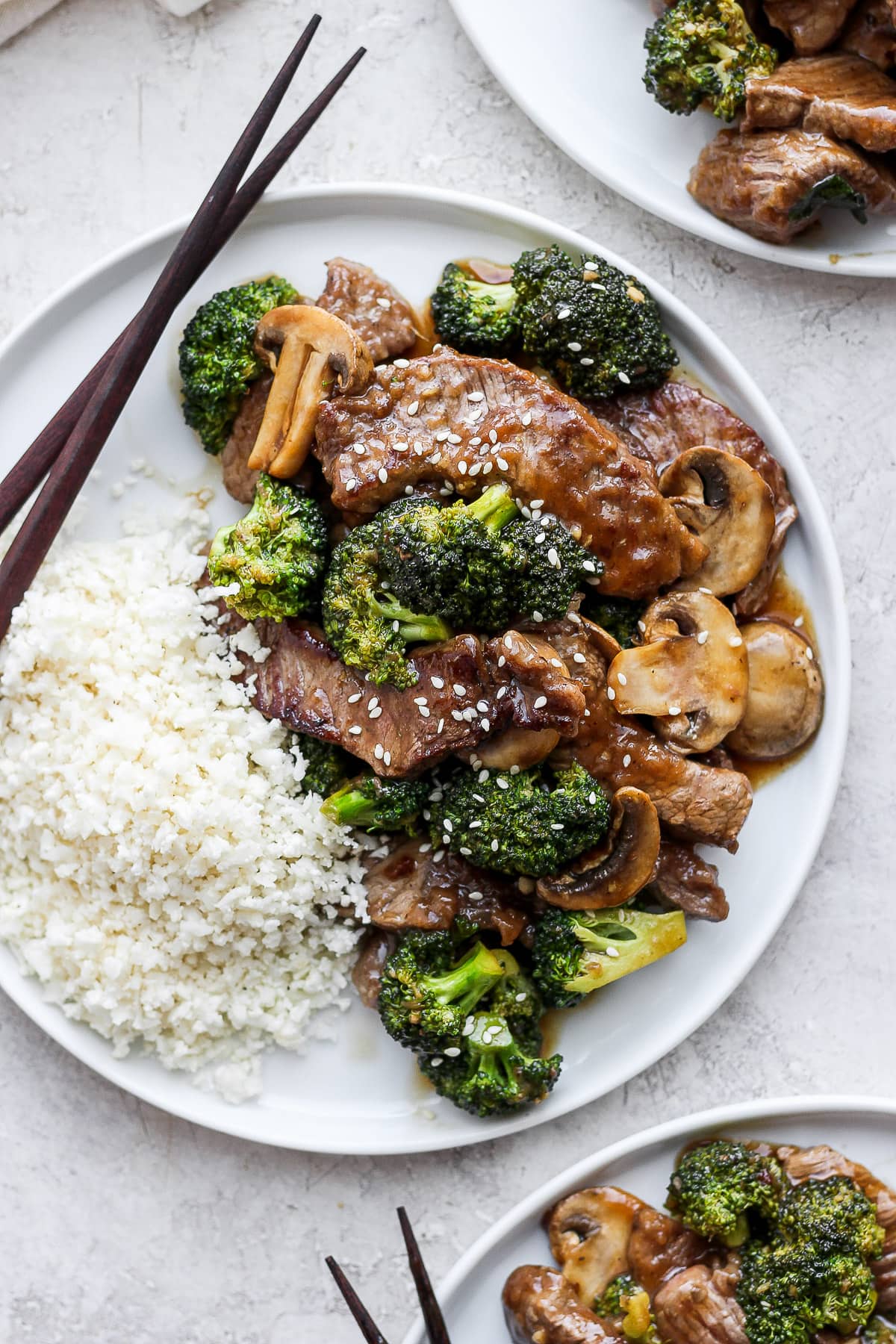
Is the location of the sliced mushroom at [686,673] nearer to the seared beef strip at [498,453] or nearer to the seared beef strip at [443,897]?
the seared beef strip at [498,453]

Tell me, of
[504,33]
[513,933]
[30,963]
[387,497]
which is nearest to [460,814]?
[513,933]

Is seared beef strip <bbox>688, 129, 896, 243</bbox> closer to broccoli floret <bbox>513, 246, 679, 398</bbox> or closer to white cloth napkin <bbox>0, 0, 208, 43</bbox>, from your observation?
broccoli floret <bbox>513, 246, 679, 398</bbox>

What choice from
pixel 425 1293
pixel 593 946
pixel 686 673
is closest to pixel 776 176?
pixel 686 673

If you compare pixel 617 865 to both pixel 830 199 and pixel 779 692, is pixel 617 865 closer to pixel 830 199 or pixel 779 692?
pixel 779 692

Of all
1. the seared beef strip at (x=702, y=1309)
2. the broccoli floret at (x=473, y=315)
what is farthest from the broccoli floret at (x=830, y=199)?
the seared beef strip at (x=702, y=1309)

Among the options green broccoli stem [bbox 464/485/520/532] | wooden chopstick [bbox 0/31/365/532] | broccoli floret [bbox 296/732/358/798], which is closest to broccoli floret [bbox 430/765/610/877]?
broccoli floret [bbox 296/732/358/798]

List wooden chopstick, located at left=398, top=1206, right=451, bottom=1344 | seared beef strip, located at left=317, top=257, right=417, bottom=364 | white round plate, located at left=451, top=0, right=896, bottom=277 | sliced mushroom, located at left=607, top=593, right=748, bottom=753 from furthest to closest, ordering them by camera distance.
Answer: white round plate, located at left=451, top=0, right=896, bottom=277 → seared beef strip, located at left=317, top=257, right=417, bottom=364 → sliced mushroom, located at left=607, top=593, right=748, bottom=753 → wooden chopstick, located at left=398, top=1206, right=451, bottom=1344

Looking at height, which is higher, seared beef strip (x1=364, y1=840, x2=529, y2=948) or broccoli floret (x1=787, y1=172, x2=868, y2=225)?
broccoli floret (x1=787, y1=172, x2=868, y2=225)

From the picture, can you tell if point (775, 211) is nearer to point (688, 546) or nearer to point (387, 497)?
point (688, 546)
